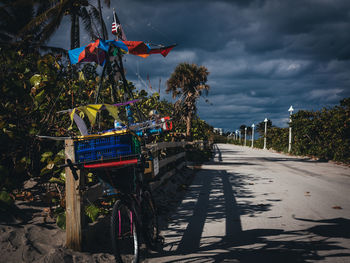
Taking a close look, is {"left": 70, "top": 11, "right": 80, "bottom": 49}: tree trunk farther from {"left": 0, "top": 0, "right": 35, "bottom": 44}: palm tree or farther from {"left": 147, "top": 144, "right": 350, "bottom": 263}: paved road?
{"left": 147, "top": 144, "right": 350, "bottom": 263}: paved road

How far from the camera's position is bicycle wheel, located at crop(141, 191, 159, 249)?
3.02m

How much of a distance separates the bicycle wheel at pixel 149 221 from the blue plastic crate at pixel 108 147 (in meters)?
0.98

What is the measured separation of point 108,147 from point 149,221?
133 centimetres

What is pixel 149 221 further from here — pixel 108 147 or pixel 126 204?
pixel 108 147

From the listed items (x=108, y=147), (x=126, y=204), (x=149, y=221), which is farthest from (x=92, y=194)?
(x=108, y=147)

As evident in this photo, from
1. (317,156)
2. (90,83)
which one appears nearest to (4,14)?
(90,83)

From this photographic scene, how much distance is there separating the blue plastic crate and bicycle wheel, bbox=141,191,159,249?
38.5 inches

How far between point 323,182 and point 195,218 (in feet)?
18.8

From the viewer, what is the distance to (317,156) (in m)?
19.1

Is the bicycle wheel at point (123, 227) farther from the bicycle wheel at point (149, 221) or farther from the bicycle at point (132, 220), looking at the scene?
the bicycle wheel at point (149, 221)

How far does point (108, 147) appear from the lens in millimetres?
2305

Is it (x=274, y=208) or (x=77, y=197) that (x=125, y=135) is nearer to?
(x=77, y=197)

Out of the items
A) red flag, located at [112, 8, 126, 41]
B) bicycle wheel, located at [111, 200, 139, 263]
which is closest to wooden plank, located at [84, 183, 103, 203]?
bicycle wheel, located at [111, 200, 139, 263]

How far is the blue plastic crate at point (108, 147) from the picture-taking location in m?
2.31
